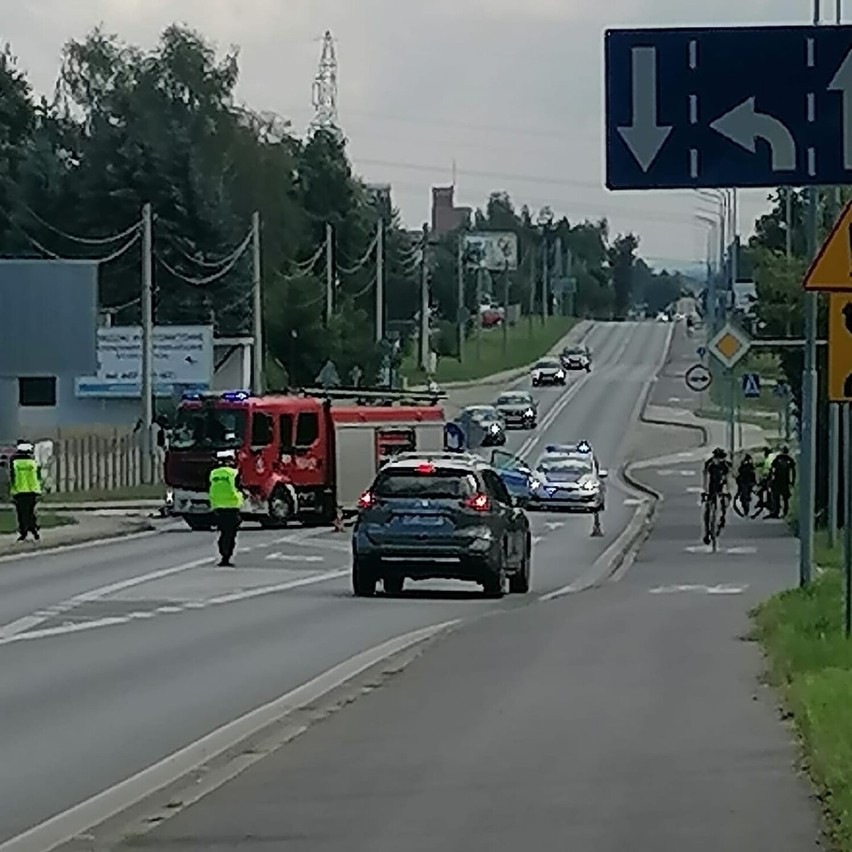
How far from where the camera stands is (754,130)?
1376cm

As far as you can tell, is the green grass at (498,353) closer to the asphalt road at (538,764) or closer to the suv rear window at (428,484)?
the suv rear window at (428,484)

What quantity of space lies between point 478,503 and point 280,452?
18.9 meters

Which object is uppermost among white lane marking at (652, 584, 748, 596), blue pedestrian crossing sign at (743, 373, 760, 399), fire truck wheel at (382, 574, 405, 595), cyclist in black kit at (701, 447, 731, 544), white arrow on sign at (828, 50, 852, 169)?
white arrow on sign at (828, 50, 852, 169)

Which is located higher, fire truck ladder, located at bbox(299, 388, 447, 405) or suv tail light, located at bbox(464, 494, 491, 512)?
fire truck ladder, located at bbox(299, 388, 447, 405)

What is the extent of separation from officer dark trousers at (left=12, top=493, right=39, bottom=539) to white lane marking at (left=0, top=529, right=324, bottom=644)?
3333 mm

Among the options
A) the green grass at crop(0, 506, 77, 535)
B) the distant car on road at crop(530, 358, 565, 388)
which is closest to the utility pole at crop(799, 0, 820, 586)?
the green grass at crop(0, 506, 77, 535)

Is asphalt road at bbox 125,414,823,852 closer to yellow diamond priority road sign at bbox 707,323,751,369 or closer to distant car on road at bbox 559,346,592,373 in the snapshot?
yellow diamond priority road sign at bbox 707,323,751,369

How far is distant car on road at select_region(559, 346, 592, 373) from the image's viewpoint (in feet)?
429

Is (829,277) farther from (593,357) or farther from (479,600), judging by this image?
(593,357)

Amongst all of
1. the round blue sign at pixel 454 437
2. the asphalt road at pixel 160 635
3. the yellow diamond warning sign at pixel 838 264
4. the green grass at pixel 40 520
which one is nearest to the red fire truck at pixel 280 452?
the asphalt road at pixel 160 635

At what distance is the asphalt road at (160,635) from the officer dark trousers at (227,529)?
1.08ft

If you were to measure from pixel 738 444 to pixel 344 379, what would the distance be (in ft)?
45.8

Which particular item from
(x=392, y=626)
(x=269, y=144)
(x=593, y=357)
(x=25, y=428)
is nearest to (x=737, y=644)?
(x=392, y=626)

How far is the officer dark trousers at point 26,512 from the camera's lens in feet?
124
